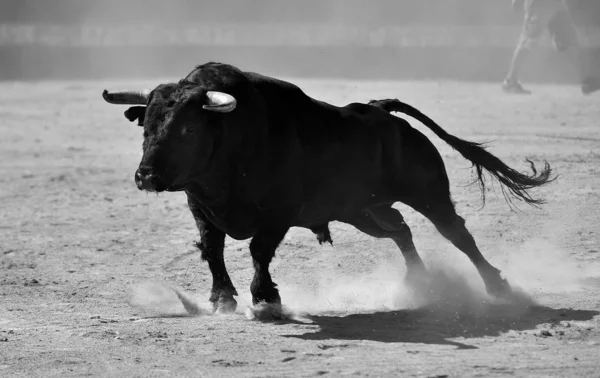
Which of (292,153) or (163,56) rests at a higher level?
(163,56)

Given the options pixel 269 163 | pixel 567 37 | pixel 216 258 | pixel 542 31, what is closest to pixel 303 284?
pixel 216 258

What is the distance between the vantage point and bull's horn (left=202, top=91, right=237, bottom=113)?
7305 millimetres

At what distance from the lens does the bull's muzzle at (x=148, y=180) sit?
23.7ft

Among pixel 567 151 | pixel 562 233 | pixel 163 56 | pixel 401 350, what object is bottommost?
pixel 401 350

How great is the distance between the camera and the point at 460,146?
8.99 meters

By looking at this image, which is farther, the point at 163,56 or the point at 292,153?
the point at 163,56

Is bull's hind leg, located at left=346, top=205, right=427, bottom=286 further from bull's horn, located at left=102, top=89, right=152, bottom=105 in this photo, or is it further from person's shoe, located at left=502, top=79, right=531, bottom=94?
person's shoe, located at left=502, top=79, right=531, bottom=94

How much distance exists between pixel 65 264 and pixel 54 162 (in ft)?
18.7

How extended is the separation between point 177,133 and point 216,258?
3.34 ft

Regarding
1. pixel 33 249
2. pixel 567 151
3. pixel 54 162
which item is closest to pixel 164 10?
pixel 54 162

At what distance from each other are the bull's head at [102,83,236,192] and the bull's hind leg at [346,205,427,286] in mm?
1630

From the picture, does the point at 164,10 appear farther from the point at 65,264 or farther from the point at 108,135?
the point at 65,264

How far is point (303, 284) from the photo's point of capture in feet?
30.4

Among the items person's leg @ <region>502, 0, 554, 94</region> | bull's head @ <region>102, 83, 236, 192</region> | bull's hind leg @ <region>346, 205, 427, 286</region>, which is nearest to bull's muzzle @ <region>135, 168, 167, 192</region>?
bull's head @ <region>102, 83, 236, 192</region>
